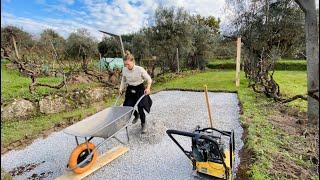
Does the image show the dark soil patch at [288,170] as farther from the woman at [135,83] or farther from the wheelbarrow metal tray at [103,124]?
the woman at [135,83]

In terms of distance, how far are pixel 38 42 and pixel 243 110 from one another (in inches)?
373

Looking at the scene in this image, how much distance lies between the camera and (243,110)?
780 cm

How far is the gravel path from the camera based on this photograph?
4402 mm

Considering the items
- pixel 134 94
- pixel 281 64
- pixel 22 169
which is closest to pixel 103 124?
pixel 134 94

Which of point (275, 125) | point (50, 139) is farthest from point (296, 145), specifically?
Answer: point (50, 139)

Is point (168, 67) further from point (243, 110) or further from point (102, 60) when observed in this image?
point (243, 110)

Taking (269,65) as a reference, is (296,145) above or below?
below

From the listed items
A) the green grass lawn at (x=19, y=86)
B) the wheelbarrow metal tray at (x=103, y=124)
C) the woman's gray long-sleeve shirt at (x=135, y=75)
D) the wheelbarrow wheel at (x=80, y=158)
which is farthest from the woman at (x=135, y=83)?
the green grass lawn at (x=19, y=86)

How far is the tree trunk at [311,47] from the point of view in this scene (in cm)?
629

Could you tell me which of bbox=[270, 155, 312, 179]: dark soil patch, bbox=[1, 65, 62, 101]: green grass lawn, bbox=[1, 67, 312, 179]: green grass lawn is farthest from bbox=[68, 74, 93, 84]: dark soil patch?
bbox=[270, 155, 312, 179]: dark soil patch

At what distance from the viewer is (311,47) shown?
256 inches

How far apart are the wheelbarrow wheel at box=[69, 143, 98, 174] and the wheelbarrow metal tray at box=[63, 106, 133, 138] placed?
0.80 ft

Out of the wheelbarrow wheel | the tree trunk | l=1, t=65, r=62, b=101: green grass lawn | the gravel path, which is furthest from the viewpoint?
l=1, t=65, r=62, b=101: green grass lawn

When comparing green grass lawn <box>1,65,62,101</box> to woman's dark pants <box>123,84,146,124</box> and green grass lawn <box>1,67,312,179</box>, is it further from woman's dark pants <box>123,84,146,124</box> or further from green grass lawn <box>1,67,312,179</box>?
woman's dark pants <box>123,84,146,124</box>
